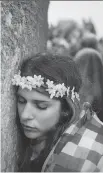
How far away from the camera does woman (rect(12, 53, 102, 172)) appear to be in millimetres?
2045

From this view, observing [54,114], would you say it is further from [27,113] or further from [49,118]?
[27,113]

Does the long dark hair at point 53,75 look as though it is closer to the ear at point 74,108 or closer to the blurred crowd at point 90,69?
the ear at point 74,108

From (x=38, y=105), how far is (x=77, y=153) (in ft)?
1.38

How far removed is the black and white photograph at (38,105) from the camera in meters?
1.93

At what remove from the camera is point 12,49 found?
75.5 inches

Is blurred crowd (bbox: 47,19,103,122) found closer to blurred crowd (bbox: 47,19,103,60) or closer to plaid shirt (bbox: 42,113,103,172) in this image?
blurred crowd (bbox: 47,19,103,60)

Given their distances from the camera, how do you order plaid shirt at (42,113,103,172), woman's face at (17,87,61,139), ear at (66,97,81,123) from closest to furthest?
1. plaid shirt at (42,113,103,172)
2. woman's face at (17,87,61,139)
3. ear at (66,97,81,123)

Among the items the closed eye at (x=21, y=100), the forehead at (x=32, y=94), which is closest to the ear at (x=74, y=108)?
the forehead at (x=32, y=94)

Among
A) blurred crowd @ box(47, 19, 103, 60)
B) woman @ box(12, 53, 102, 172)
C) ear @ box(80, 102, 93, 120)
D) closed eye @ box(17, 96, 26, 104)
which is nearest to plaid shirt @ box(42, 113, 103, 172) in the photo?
woman @ box(12, 53, 102, 172)

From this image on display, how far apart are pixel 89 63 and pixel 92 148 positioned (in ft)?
8.87

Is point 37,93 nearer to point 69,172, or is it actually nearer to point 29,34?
point 29,34

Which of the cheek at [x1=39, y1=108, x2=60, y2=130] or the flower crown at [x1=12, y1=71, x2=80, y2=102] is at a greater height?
the flower crown at [x1=12, y1=71, x2=80, y2=102]

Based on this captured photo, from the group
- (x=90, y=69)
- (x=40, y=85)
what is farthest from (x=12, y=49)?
(x=90, y=69)

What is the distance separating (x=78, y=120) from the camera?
2254 mm
